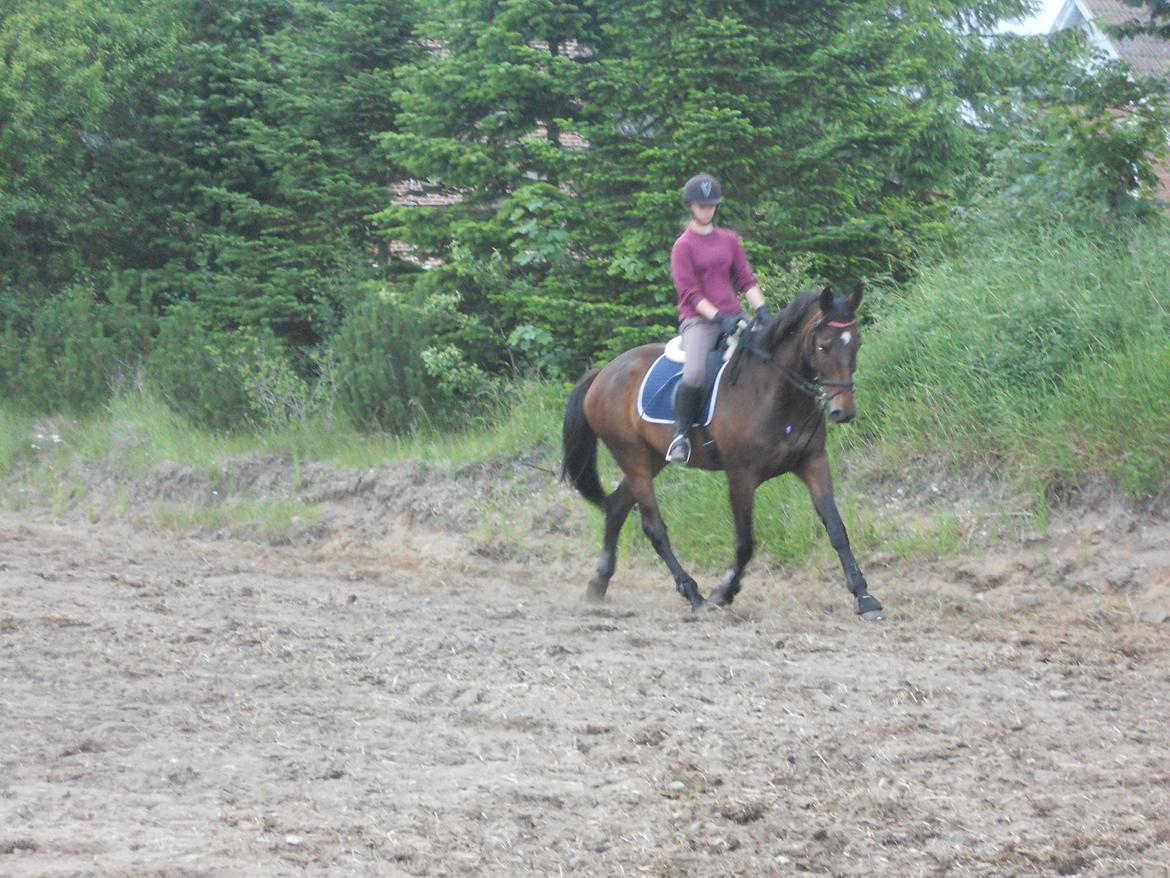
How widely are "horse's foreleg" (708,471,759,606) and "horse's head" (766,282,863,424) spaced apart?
3.10ft

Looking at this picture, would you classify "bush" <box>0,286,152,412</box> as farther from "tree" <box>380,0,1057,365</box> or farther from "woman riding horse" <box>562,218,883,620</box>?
"woman riding horse" <box>562,218,883,620</box>

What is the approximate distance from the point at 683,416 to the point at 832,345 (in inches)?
57.6

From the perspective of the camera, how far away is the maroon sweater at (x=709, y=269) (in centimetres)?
952

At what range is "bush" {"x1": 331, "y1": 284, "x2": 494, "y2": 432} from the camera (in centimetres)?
1522

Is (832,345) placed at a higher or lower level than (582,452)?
higher

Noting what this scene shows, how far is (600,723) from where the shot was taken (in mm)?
6367

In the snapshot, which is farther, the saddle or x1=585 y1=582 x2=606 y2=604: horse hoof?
x1=585 y1=582 x2=606 y2=604: horse hoof

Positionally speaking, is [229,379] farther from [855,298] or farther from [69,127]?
[855,298]

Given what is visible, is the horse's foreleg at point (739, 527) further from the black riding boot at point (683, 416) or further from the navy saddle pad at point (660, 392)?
the navy saddle pad at point (660, 392)

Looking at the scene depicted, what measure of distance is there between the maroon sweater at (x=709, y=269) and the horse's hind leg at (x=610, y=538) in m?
1.83

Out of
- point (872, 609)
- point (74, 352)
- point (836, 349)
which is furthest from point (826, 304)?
point (74, 352)

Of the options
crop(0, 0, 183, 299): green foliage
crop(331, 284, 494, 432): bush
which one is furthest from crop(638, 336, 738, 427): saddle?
crop(0, 0, 183, 299): green foliage

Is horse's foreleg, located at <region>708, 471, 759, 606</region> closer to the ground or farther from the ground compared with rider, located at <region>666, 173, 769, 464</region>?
closer to the ground

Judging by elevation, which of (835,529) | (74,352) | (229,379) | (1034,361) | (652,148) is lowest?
(74,352)
